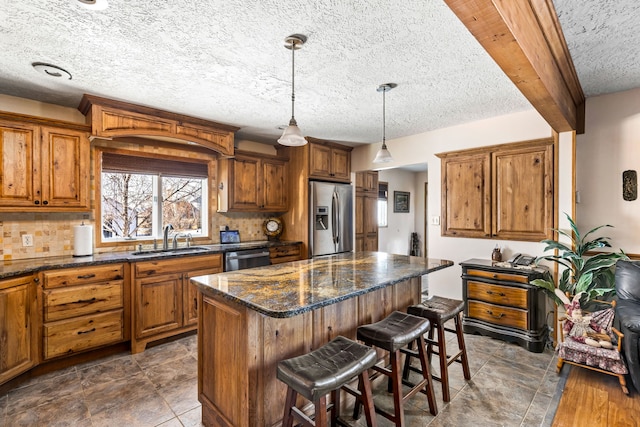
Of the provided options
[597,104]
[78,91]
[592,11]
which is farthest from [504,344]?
[78,91]

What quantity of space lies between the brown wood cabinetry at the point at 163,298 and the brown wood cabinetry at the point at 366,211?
2.74 metres

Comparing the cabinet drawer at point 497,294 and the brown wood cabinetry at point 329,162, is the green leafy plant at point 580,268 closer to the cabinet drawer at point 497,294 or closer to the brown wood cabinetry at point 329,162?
the cabinet drawer at point 497,294

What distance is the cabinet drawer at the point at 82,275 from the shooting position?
102 inches

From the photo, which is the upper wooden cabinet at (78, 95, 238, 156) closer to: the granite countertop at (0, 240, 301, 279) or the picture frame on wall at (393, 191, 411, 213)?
the granite countertop at (0, 240, 301, 279)

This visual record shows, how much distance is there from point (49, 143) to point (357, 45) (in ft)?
9.28

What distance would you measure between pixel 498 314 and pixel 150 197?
410 cm

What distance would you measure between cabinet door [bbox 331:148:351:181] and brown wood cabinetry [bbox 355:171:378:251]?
0.32 m

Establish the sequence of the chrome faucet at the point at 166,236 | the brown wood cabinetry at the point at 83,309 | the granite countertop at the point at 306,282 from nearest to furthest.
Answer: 1. the granite countertop at the point at 306,282
2. the brown wood cabinetry at the point at 83,309
3. the chrome faucet at the point at 166,236

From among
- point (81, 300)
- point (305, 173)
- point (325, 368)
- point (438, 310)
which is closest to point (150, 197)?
point (81, 300)

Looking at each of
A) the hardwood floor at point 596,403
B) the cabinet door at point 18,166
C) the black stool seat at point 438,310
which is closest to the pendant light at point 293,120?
the black stool seat at point 438,310

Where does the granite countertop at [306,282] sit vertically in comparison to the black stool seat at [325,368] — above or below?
above

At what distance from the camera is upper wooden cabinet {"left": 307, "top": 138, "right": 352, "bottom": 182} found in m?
4.48

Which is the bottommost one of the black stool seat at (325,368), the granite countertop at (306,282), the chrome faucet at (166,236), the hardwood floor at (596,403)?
the hardwood floor at (596,403)

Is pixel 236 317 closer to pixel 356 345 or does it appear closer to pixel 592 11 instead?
pixel 356 345
